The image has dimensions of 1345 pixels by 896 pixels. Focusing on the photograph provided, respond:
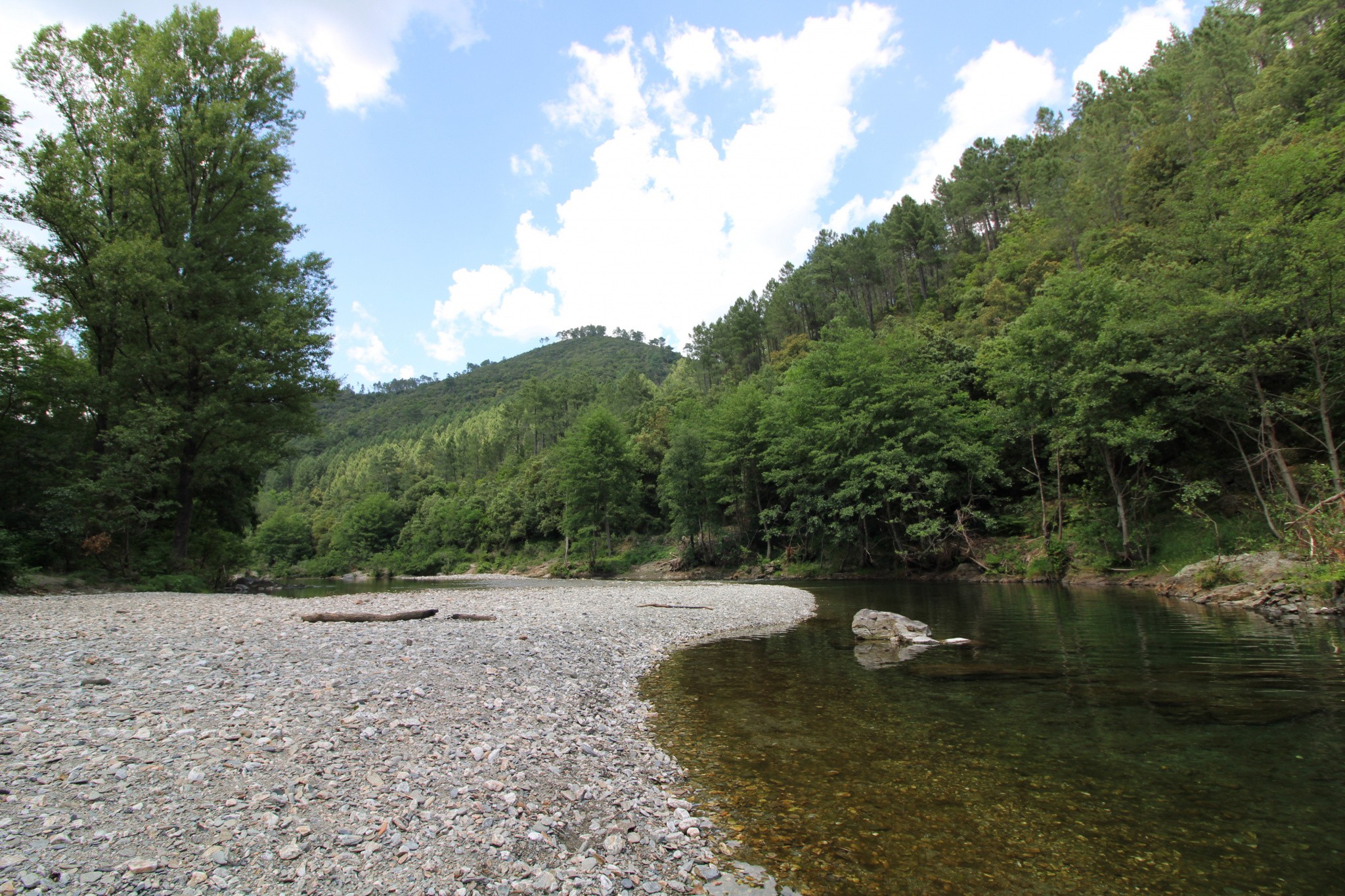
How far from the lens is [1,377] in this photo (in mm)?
18844

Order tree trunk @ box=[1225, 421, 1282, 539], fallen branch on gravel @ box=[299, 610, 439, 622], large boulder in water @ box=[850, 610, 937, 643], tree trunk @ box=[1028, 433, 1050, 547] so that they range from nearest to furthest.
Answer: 1. large boulder in water @ box=[850, 610, 937, 643]
2. fallen branch on gravel @ box=[299, 610, 439, 622]
3. tree trunk @ box=[1225, 421, 1282, 539]
4. tree trunk @ box=[1028, 433, 1050, 547]

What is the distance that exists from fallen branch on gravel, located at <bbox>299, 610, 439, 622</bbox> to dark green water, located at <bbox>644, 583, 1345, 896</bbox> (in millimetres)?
7477

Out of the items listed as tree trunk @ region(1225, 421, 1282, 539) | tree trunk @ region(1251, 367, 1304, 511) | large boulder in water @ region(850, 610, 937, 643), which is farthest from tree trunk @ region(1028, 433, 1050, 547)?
large boulder in water @ region(850, 610, 937, 643)

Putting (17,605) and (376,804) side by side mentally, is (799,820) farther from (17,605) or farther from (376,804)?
(17,605)

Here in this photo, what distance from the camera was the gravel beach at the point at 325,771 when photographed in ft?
12.4

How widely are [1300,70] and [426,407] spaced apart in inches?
7858

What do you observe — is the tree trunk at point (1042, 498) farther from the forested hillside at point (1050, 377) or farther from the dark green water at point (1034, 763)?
the dark green water at point (1034, 763)

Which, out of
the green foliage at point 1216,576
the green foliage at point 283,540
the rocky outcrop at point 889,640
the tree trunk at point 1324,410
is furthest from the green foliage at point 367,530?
the tree trunk at point 1324,410

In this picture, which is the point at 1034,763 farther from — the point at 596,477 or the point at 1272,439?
the point at 596,477

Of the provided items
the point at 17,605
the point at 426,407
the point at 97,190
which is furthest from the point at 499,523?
the point at 426,407

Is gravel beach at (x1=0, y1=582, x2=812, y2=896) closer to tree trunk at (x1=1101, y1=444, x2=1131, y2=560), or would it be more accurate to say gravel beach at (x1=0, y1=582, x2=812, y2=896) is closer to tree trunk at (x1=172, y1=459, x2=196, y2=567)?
tree trunk at (x1=172, y1=459, x2=196, y2=567)

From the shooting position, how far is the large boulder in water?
1313 cm

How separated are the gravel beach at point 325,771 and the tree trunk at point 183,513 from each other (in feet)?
48.9

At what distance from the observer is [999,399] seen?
1281 inches
